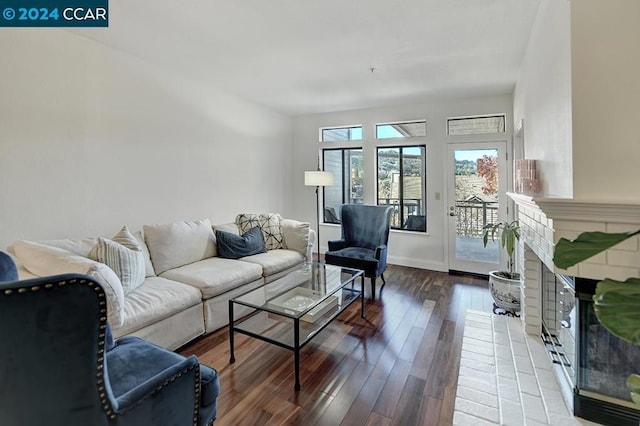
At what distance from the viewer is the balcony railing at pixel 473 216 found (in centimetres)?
430

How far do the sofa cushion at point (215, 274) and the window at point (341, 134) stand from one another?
3.15m

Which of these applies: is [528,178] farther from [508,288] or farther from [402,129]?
[402,129]

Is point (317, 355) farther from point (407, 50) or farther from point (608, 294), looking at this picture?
point (407, 50)

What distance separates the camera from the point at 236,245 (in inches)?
137

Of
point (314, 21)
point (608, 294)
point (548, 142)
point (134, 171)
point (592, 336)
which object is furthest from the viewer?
point (134, 171)

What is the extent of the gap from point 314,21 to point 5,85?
2399mm

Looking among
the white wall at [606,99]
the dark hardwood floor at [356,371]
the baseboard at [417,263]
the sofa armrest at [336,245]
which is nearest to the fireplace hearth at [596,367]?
the white wall at [606,99]

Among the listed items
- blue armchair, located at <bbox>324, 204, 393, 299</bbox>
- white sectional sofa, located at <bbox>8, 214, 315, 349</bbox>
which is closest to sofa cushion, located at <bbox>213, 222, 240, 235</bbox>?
white sectional sofa, located at <bbox>8, 214, 315, 349</bbox>

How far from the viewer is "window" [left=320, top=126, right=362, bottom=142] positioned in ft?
17.4

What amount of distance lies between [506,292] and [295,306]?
211 cm

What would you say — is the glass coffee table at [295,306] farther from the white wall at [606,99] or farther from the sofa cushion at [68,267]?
the white wall at [606,99]

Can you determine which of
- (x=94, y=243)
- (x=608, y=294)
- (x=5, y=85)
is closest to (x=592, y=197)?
(x=608, y=294)

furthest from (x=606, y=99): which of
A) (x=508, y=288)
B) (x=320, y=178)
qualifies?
(x=320, y=178)

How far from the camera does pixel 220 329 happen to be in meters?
2.78
